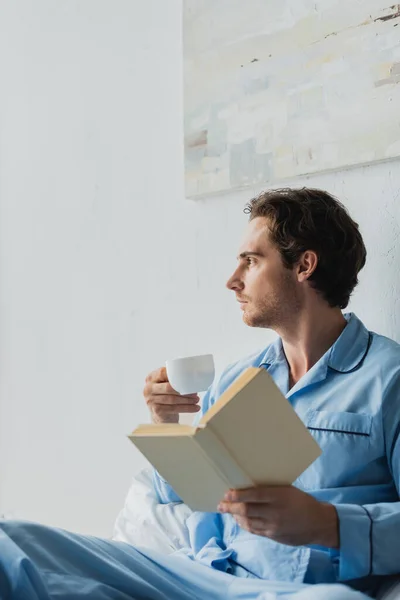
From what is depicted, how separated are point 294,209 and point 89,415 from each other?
3.21 ft

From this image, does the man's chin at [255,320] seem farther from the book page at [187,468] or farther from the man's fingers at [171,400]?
the book page at [187,468]

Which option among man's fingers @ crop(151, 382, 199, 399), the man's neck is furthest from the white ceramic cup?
the man's neck

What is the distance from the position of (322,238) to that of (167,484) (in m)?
0.57

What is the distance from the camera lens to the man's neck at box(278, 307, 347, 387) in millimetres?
1518

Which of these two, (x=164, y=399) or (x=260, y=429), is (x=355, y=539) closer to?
(x=260, y=429)

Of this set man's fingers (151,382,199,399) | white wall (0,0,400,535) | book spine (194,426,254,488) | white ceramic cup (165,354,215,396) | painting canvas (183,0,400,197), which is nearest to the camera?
book spine (194,426,254,488)

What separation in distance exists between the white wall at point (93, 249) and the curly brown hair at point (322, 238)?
0.17 metres

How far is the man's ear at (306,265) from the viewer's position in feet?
4.98

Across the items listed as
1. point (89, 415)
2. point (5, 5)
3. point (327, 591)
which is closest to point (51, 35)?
point (5, 5)

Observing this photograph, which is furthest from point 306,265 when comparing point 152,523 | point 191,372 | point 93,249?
point 93,249

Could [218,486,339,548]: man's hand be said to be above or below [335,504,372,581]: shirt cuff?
above

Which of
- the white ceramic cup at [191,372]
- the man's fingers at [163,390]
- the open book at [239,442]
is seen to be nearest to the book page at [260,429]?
the open book at [239,442]

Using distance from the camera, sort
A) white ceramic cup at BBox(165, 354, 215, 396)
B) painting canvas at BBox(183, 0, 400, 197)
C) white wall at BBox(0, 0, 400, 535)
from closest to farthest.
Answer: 1. white ceramic cup at BBox(165, 354, 215, 396)
2. painting canvas at BBox(183, 0, 400, 197)
3. white wall at BBox(0, 0, 400, 535)

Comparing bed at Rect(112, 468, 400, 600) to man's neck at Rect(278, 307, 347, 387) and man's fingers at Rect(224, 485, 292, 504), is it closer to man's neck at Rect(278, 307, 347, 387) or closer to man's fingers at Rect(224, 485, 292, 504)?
man's neck at Rect(278, 307, 347, 387)
